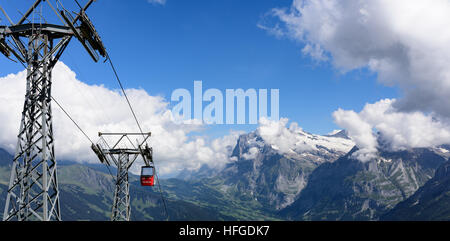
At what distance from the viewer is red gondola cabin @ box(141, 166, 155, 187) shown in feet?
135

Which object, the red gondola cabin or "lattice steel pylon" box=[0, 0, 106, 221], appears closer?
"lattice steel pylon" box=[0, 0, 106, 221]

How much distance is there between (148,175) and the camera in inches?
1638

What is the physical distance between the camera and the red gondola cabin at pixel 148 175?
135 feet

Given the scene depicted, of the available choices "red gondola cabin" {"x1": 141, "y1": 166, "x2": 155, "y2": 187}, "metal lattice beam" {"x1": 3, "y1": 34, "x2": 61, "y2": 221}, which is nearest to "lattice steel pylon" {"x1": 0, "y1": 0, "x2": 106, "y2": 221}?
"metal lattice beam" {"x1": 3, "y1": 34, "x2": 61, "y2": 221}

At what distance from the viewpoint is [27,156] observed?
16.2 m

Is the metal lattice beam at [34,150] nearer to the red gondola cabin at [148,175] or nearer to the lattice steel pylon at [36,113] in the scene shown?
the lattice steel pylon at [36,113]

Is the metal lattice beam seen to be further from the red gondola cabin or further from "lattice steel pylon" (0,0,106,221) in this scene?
the red gondola cabin

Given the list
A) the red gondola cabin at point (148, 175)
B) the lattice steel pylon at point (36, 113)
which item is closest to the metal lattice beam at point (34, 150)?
the lattice steel pylon at point (36, 113)

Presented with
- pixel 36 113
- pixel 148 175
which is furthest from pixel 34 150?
pixel 148 175

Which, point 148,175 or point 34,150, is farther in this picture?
point 148,175

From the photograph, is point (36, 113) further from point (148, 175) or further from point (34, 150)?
point (148, 175)

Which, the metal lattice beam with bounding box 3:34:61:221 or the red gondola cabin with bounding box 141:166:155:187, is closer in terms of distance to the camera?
the metal lattice beam with bounding box 3:34:61:221
